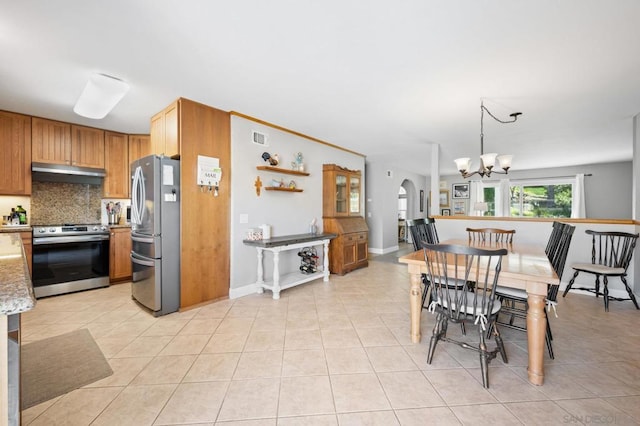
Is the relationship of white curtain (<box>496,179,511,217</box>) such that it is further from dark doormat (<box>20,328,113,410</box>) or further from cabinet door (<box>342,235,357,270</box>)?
dark doormat (<box>20,328,113,410</box>)

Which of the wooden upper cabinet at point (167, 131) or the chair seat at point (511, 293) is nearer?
the chair seat at point (511, 293)

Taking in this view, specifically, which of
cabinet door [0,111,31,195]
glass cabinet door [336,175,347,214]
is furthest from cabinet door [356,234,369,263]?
cabinet door [0,111,31,195]

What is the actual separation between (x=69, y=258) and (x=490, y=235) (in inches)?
221

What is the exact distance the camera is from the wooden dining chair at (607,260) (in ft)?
10.3

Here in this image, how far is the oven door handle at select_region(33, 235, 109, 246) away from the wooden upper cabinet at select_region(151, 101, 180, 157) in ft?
5.23

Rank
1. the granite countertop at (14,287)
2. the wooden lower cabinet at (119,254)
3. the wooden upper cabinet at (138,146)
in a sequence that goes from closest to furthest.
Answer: the granite countertop at (14,287)
the wooden lower cabinet at (119,254)
the wooden upper cabinet at (138,146)

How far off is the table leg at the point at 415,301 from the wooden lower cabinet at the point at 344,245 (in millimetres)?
2416

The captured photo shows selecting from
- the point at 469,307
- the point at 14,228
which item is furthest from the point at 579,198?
the point at 14,228

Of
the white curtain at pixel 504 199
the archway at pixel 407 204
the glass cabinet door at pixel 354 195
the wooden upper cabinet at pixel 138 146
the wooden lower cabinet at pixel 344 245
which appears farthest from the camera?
the archway at pixel 407 204

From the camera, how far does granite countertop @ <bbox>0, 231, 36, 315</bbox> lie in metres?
0.73

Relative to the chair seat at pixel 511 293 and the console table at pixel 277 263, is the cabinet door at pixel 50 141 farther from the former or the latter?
the chair seat at pixel 511 293

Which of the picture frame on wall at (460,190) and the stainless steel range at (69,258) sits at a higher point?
the picture frame on wall at (460,190)

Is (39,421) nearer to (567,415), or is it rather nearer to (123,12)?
(123,12)

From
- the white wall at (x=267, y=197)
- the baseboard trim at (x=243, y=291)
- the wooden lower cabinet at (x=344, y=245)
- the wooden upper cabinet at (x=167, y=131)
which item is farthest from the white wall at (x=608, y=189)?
the wooden upper cabinet at (x=167, y=131)
